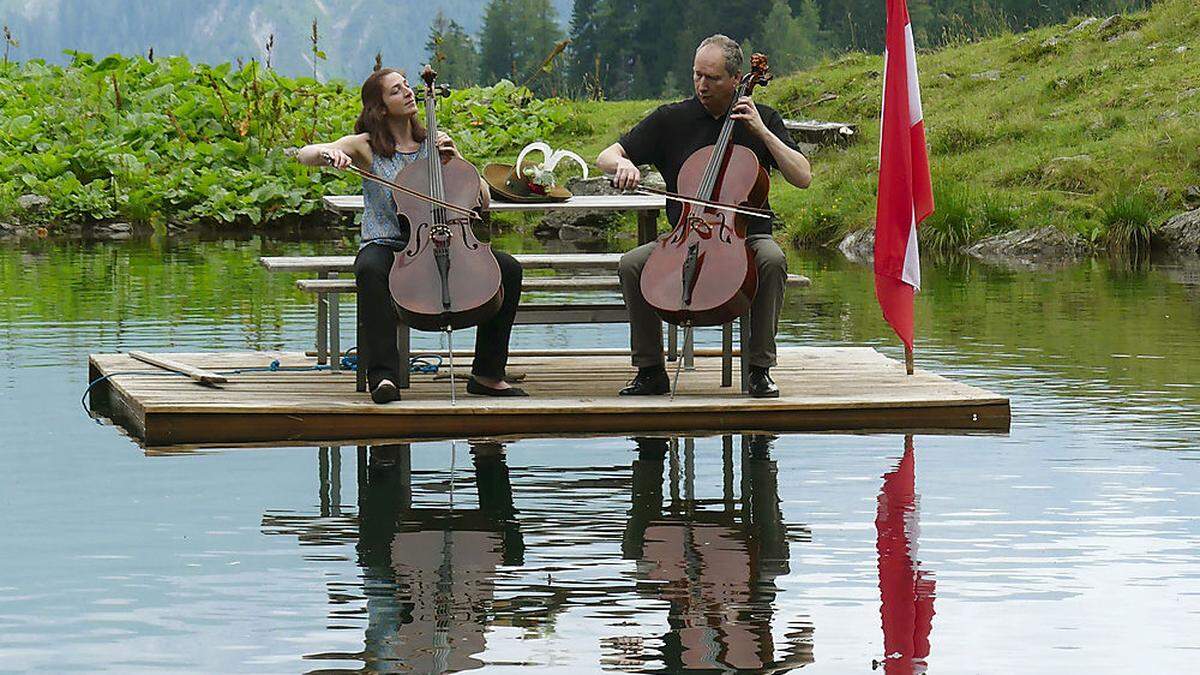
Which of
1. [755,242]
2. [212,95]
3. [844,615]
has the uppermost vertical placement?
[212,95]

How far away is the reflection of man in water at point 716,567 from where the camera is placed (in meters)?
4.49

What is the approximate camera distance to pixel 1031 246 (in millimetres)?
18625

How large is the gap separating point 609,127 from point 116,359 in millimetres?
18440

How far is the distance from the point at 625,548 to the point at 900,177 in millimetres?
3129

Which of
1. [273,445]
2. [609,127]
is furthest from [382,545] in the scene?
[609,127]

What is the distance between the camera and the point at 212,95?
24.7 meters

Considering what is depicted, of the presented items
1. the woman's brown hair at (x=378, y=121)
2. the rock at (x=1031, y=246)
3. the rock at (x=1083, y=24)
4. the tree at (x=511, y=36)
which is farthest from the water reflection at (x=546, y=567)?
the tree at (x=511, y=36)

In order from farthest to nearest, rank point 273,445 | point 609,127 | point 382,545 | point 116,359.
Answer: point 609,127 → point 116,359 → point 273,445 → point 382,545

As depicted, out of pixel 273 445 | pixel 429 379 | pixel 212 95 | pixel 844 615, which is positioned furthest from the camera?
pixel 212 95

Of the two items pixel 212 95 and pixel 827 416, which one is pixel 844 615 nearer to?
pixel 827 416

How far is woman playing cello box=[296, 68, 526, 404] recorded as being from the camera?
7.66m

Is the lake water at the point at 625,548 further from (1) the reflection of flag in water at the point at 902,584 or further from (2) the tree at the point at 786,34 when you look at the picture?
(2) the tree at the point at 786,34

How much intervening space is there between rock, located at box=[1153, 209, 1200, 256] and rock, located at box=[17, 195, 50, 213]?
419 inches

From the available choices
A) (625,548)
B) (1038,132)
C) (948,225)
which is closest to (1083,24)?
(1038,132)
